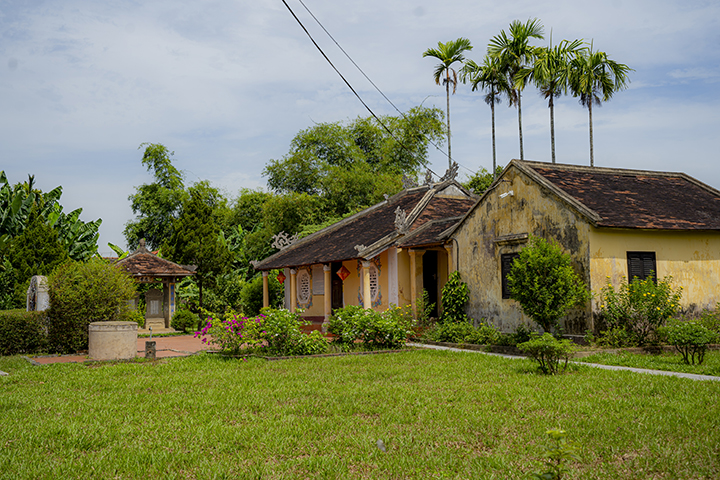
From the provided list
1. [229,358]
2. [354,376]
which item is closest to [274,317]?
[229,358]

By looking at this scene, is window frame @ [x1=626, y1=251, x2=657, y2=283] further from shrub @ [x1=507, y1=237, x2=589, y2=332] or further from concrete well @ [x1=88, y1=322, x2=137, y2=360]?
concrete well @ [x1=88, y1=322, x2=137, y2=360]

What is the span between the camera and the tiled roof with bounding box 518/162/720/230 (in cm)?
1487

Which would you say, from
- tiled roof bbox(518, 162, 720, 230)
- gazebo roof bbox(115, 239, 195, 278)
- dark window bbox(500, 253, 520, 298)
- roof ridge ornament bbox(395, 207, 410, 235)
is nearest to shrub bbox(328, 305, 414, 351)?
dark window bbox(500, 253, 520, 298)

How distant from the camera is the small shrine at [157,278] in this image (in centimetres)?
2807

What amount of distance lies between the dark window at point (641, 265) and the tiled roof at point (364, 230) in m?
8.10

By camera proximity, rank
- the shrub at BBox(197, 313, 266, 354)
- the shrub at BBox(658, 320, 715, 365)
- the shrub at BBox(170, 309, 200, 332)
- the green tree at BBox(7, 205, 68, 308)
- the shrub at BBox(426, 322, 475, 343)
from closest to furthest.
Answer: the shrub at BBox(658, 320, 715, 365), the shrub at BBox(197, 313, 266, 354), the shrub at BBox(426, 322, 475, 343), the green tree at BBox(7, 205, 68, 308), the shrub at BBox(170, 309, 200, 332)

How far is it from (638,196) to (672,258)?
2.10 m

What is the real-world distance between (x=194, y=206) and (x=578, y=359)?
23.6m

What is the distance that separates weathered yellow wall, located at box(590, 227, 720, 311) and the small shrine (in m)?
20.2

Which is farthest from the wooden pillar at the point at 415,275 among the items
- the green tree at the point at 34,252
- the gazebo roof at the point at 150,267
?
the green tree at the point at 34,252

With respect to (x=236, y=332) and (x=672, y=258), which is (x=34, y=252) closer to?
(x=236, y=332)

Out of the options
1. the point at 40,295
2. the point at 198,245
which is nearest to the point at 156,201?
the point at 198,245

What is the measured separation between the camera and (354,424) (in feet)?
23.9

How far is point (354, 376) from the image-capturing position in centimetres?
1103
